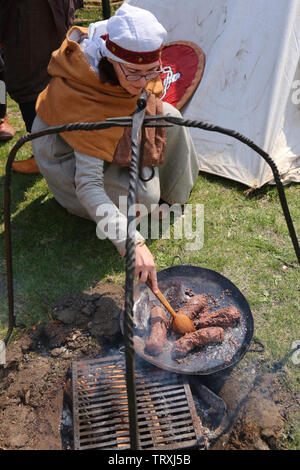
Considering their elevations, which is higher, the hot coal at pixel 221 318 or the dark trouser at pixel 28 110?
the dark trouser at pixel 28 110

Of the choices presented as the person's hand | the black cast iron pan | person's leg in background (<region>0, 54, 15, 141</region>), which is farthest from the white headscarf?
person's leg in background (<region>0, 54, 15, 141</region>)

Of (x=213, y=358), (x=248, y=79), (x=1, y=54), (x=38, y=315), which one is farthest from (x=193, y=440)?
(x=1, y=54)

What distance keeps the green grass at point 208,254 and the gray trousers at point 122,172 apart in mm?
358

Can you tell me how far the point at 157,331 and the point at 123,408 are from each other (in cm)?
48

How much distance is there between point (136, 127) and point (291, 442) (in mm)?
1940

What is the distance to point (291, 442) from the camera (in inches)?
93.5

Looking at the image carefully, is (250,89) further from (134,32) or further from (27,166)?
(27,166)

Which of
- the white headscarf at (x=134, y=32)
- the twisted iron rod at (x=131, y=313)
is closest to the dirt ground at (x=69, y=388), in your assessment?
the twisted iron rod at (x=131, y=313)

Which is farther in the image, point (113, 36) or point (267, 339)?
point (267, 339)

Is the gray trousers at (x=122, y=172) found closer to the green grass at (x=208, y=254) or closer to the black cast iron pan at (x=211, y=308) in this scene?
Result: the green grass at (x=208, y=254)

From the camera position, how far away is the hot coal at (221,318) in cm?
268

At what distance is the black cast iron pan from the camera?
2498 millimetres

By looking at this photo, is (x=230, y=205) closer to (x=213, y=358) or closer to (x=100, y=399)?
(x=213, y=358)

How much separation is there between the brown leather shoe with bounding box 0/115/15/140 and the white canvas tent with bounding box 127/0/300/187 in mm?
2016
